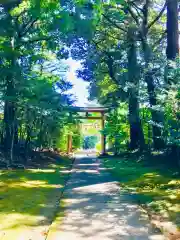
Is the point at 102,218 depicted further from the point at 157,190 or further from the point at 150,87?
the point at 150,87

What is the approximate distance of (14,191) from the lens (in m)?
7.43

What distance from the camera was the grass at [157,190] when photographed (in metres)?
5.66

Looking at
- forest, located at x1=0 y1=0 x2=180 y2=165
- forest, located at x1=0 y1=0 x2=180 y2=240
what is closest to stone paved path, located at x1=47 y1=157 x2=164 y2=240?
forest, located at x1=0 y1=0 x2=180 y2=240

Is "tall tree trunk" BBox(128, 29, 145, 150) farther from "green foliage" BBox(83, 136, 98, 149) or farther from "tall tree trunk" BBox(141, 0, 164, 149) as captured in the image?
"green foliage" BBox(83, 136, 98, 149)

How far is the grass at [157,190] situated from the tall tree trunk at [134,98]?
109 inches

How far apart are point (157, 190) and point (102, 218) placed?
3.05 m

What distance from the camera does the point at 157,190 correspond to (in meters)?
7.68

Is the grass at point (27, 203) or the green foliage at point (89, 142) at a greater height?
the grass at point (27, 203)

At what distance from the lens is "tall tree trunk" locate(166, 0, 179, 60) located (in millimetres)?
12504

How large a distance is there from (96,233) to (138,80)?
891 centimetres

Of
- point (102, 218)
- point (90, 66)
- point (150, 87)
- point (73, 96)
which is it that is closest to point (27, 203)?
point (102, 218)

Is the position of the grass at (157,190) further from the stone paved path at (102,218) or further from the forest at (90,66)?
the forest at (90,66)

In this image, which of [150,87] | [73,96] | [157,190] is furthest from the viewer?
[73,96]

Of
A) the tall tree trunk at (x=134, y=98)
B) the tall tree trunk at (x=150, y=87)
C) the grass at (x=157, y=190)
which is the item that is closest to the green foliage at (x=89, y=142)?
the tall tree trunk at (x=134, y=98)
